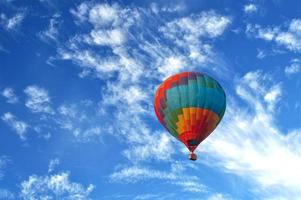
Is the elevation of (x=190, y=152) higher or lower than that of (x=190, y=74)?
lower

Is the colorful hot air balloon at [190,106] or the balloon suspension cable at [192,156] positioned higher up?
the colorful hot air balloon at [190,106]

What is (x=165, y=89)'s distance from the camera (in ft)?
204

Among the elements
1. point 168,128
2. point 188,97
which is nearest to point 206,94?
point 188,97

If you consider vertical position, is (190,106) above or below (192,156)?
above

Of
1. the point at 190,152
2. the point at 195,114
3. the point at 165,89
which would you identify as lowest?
the point at 190,152

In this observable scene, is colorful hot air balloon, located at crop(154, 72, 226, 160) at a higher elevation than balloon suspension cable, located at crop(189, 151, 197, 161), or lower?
higher

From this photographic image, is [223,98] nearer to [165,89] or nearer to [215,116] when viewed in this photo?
[215,116]

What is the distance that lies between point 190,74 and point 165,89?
3.41 meters

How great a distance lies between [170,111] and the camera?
61125 mm

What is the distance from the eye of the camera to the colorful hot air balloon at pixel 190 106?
5981 centimetres

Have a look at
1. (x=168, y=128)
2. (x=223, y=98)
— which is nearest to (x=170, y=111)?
(x=168, y=128)

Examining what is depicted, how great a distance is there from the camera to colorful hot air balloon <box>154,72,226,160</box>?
196 feet

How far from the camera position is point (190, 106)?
60.0 metres

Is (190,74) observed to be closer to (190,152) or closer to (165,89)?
(165,89)
